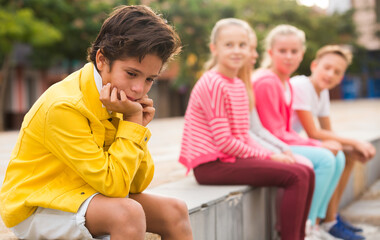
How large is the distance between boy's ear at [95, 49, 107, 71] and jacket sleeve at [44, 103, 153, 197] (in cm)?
23

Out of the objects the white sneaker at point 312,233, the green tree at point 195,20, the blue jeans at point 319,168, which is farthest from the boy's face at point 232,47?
the green tree at point 195,20

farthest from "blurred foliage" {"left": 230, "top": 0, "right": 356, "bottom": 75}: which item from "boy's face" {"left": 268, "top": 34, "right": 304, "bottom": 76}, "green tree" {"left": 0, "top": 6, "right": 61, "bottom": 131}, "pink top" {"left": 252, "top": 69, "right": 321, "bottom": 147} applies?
"pink top" {"left": 252, "top": 69, "right": 321, "bottom": 147}

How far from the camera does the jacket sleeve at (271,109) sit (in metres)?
3.82

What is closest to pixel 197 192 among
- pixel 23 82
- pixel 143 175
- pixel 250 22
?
pixel 143 175

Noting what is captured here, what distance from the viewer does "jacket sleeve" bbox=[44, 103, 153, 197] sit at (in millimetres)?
1927

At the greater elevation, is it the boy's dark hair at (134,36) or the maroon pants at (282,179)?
the boy's dark hair at (134,36)

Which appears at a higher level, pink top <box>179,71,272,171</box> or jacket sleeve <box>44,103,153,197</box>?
jacket sleeve <box>44,103,153,197</box>

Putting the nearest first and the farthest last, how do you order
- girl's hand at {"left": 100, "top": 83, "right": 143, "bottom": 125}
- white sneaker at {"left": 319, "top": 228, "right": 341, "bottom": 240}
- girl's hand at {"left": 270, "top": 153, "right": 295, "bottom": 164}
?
girl's hand at {"left": 100, "top": 83, "right": 143, "bottom": 125} < girl's hand at {"left": 270, "top": 153, "right": 295, "bottom": 164} < white sneaker at {"left": 319, "top": 228, "right": 341, "bottom": 240}

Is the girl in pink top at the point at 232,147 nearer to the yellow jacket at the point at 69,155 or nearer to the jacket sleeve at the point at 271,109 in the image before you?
the jacket sleeve at the point at 271,109

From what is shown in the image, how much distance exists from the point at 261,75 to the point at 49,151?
2263 millimetres

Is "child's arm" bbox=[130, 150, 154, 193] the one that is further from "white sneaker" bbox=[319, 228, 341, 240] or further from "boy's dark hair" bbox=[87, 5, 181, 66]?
"white sneaker" bbox=[319, 228, 341, 240]

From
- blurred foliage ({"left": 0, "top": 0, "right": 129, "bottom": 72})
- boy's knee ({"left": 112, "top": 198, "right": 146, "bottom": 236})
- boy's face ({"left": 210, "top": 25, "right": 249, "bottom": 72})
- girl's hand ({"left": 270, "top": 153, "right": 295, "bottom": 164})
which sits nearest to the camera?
boy's knee ({"left": 112, "top": 198, "right": 146, "bottom": 236})

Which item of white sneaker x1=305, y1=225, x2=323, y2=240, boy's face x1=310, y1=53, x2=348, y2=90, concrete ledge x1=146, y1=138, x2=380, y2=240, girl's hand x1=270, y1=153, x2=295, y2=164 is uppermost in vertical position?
boy's face x1=310, y1=53, x2=348, y2=90

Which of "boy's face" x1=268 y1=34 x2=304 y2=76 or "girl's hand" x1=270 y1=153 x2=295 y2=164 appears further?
"boy's face" x1=268 y1=34 x2=304 y2=76
